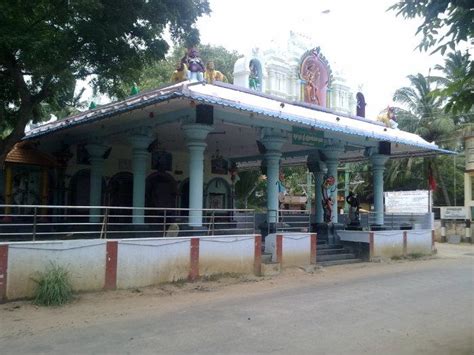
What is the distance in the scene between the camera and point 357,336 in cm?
600

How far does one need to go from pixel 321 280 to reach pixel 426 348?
5.53m

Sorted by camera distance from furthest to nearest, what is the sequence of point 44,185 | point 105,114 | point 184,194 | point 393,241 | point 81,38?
1. point 184,194
2. point 393,241
3. point 44,185
4. point 105,114
5. point 81,38

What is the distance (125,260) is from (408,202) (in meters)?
17.6

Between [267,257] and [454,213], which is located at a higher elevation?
[454,213]

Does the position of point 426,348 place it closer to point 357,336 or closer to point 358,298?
point 357,336

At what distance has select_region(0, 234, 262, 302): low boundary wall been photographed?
761 cm

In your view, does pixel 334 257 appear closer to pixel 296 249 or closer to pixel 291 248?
pixel 296 249

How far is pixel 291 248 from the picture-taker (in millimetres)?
12211

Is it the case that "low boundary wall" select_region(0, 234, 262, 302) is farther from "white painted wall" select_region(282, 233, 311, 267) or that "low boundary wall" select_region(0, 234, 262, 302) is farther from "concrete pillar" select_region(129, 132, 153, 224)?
"concrete pillar" select_region(129, 132, 153, 224)

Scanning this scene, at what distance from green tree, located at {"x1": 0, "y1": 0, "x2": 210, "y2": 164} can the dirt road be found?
458 centimetres

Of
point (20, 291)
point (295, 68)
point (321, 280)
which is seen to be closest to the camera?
point (20, 291)

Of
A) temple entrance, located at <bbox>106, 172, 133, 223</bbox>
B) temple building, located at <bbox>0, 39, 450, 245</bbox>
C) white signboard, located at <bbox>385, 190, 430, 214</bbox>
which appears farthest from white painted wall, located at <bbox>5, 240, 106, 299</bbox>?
white signboard, located at <bbox>385, 190, 430, 214</bbox>

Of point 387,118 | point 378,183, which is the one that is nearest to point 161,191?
point 378,183

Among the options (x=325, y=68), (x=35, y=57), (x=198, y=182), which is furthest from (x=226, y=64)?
(x=35, y=57)
